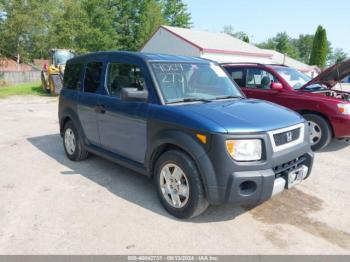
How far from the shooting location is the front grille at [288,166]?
11.1ft

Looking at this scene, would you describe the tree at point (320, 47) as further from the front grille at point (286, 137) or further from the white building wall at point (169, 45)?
the front grille at point (286, 137)

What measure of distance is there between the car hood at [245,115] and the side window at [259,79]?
3236 mm

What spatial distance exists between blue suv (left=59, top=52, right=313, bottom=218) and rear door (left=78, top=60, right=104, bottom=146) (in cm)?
2

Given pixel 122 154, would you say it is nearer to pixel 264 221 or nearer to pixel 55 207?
pixel 55 207

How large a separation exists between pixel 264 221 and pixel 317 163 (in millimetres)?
2684

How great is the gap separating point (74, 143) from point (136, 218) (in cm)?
246

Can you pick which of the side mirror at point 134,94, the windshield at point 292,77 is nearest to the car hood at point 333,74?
the windshield at point 292,77

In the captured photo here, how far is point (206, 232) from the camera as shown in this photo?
→ 3342 mm

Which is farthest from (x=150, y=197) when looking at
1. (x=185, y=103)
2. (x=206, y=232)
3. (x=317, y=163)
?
(x=317, y=163)

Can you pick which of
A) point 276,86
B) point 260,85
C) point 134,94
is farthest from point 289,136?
point 260,85

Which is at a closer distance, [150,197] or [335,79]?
[150,197]

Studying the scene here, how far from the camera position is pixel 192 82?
13.6 feet

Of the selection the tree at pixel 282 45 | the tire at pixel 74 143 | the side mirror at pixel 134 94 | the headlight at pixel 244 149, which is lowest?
the tire at pixel 74 143

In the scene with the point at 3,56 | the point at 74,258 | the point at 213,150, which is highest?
the point at 3,56
